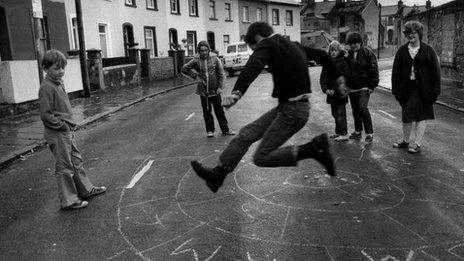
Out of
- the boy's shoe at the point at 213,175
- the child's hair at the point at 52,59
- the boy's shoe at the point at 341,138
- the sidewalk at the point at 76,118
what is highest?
the child's hair at the point at 52,59

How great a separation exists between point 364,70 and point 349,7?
235 ft

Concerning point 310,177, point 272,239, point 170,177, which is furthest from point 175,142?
point 272,239

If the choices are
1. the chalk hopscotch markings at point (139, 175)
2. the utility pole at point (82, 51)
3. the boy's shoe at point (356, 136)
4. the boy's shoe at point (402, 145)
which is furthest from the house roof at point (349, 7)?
the chalk hopscotch markings at point (139, 175)

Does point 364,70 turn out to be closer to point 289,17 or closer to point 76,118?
point 76,118

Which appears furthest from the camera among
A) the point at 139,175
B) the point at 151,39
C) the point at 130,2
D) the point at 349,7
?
the point at 349,7

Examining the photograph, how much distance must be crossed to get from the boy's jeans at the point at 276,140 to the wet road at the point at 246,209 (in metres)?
0.64

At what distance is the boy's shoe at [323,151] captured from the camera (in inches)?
190

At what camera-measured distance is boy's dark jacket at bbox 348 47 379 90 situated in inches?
328

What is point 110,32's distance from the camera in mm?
25688

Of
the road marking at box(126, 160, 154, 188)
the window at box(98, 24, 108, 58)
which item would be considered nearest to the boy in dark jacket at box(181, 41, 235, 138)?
the road marking at box(126, 160, 154, 188)

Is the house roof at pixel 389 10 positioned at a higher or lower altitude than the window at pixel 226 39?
higher

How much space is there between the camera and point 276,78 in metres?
4.65

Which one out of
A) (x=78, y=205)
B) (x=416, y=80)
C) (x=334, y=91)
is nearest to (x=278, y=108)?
(x=78, y=205)

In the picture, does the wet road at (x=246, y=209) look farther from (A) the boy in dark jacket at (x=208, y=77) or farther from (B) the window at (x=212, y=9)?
(B) the window at (x=212, y=9)
